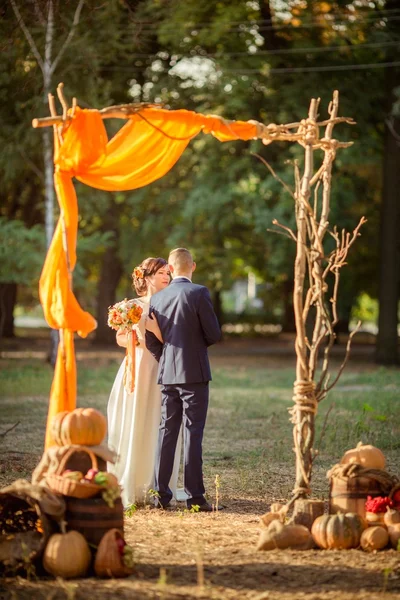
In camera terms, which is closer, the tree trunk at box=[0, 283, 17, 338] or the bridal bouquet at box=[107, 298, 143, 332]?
the bridal bouquet at box=[107, 298, 143, 332]

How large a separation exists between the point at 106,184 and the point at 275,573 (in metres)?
3.20

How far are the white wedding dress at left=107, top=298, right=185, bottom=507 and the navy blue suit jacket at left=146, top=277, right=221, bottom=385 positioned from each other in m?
0.46

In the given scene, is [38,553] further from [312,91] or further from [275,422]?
[312,91]

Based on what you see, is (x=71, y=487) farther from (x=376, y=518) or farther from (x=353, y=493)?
(x=376, y=518)

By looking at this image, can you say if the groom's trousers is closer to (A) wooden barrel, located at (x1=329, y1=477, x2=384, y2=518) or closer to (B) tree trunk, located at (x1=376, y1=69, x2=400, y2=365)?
(A) wooden barrel, located at (x1=329, y1=477, x2=384, y2=518)

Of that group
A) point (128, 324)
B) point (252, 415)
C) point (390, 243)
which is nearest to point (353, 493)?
point (128, 324)

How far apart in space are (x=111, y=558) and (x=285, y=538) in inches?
53.5

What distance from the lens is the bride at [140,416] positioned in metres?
8.74

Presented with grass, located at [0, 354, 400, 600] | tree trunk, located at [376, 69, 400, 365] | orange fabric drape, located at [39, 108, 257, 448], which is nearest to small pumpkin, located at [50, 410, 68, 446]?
orange fabric drape, located at [39, 108, 257, 448]

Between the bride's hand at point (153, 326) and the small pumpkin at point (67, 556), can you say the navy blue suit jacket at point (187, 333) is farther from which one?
the small pumpkin at point (67, 556)

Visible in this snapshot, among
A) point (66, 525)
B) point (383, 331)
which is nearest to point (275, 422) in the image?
point (66, 525)

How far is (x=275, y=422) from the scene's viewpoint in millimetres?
14578

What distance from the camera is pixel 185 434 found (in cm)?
841

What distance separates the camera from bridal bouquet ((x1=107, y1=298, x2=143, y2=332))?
8570mm
